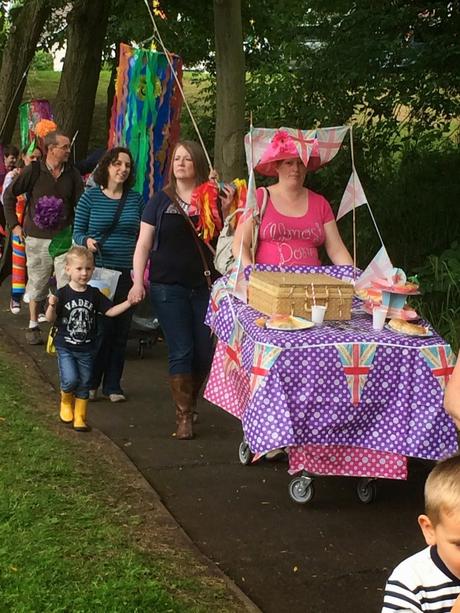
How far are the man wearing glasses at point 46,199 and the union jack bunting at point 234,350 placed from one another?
10.3 ft

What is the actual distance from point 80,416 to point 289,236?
1.82 metres

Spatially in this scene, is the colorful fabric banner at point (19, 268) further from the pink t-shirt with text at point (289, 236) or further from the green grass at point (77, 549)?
the pink t-shirt with text at point (289, 236)

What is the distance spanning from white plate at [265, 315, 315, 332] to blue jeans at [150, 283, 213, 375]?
142 centimetres

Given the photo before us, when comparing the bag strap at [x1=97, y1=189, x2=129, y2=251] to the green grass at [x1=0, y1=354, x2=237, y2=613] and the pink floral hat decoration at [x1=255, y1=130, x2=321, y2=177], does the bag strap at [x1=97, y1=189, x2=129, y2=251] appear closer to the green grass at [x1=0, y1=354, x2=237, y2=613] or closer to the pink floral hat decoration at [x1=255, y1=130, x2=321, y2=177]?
the pink floral hat decoration at [x1=255, y1=130, x2=321, y2=177]

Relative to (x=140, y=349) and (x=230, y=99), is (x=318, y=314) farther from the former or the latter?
(x=230, y=99)

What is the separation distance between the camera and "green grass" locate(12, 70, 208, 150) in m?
25.3

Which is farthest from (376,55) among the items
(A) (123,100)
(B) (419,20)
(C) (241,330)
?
(C) (241,330)

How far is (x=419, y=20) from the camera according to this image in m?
9.03

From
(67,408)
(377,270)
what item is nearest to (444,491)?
(377,270)

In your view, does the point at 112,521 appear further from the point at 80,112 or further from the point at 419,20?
the point at 80,112

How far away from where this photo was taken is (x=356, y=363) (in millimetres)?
4625

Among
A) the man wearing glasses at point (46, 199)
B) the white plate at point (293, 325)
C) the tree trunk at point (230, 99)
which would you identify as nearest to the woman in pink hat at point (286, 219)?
the white plate at point (293, 325)

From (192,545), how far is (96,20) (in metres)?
11.4

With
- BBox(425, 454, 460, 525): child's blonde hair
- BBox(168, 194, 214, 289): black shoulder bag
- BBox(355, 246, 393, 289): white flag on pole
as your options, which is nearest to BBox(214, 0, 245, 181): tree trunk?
BBox(168, 194, 214, 289): black shoulder bag
